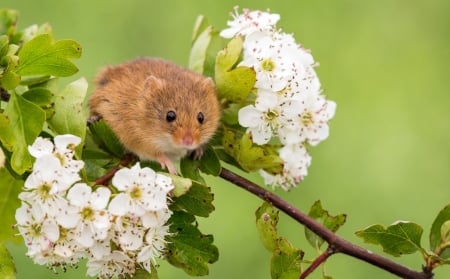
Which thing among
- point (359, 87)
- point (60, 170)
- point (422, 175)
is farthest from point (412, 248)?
point (359, 87)

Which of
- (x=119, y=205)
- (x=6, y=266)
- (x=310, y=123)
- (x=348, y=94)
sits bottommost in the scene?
(x=348, y=94)

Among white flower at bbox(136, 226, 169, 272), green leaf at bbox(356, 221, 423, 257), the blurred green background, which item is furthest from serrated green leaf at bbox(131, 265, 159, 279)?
the blurred green background

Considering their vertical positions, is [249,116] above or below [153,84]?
above

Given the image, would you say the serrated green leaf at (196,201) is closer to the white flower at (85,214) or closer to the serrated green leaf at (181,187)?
the serrated green leaf at (181,187)

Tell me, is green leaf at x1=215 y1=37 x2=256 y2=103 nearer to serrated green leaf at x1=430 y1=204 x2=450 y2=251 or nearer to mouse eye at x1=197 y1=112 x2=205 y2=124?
mouse eye at x1=197 y1=112 x2=205 y2=124

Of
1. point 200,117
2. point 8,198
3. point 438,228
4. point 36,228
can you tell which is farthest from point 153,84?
point 438,228

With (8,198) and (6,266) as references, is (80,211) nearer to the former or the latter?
(6,266)

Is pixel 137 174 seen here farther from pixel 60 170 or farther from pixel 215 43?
pixel 215 43
